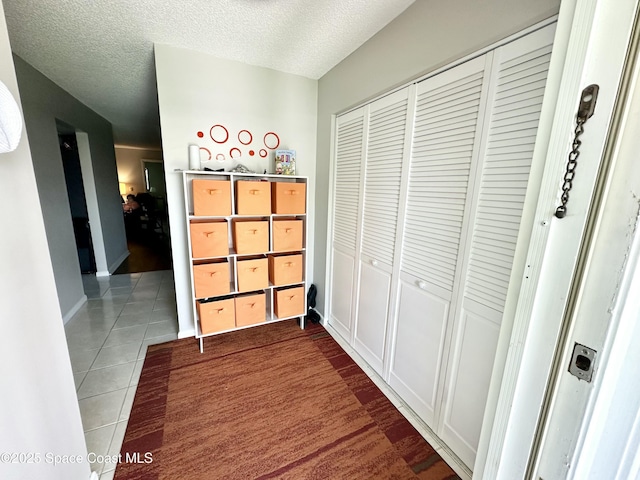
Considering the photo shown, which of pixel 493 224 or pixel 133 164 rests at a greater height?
pixel 133 164

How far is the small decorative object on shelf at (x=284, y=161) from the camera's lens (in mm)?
2318

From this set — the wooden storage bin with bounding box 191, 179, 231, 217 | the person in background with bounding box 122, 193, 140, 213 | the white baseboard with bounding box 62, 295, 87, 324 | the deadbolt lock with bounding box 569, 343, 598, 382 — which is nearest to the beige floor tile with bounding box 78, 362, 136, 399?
the white baseboard with bounding box 62, 295, 87, 324

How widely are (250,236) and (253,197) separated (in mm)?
341

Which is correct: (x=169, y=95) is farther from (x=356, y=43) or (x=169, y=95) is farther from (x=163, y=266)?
(x=163, y=266)

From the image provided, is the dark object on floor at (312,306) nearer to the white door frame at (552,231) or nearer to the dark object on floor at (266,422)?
the dark object on floor at (266,422)

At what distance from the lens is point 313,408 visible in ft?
5.38

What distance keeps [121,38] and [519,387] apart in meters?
2.98

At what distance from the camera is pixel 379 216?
5.91 feet

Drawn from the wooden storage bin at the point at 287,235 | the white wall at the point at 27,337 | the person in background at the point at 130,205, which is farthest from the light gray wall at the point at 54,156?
the person in background at the point at 130,205

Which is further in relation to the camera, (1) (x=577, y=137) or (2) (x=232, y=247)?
(2) (x=232, y=247)

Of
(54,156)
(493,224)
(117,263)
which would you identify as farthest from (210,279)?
(117,263)

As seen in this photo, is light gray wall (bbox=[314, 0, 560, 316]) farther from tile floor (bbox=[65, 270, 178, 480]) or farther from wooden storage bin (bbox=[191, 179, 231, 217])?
tile floor (bbox=[65, 270, 178, 480])

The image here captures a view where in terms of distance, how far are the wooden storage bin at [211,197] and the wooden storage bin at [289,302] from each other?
2.99ft

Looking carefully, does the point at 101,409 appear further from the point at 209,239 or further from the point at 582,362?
the point at 582,362
